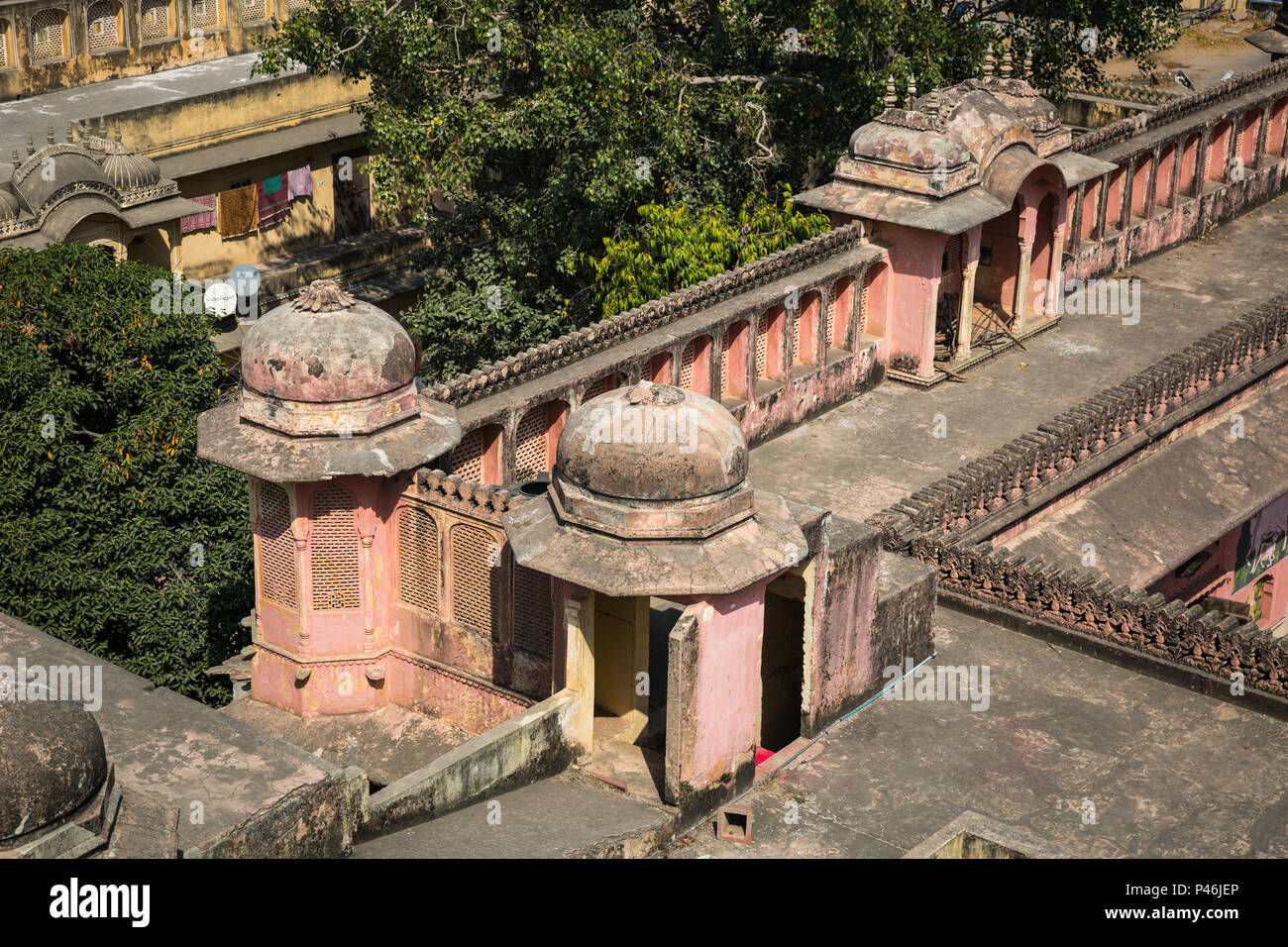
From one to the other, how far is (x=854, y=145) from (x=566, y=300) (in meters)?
6.62

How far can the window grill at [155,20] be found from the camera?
5231 centimetres

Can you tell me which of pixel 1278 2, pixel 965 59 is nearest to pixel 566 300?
pixel 965 59

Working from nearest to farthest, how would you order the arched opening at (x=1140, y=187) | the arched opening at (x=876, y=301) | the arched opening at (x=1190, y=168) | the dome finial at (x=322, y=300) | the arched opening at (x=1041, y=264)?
the dome finial at (x=322, y=300) → the arched opening at (x=876, y=301) → the arched opening at (x=1041, y=264) → the arched opening at (x=1140, y=187) → the arched opening at (x=1190, y=168)

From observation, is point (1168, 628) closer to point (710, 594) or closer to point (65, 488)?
point (710, 594)

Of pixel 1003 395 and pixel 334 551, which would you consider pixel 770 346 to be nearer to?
pixel 1003 395

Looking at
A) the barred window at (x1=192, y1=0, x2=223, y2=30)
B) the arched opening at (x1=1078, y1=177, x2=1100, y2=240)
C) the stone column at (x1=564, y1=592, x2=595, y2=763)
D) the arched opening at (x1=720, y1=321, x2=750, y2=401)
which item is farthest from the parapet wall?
the barred window at (x1=192, y1=0, x2=223, y2=30)

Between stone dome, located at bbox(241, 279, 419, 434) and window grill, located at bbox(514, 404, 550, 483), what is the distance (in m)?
3.45

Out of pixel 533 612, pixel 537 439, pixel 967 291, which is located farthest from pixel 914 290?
pixel 533 612

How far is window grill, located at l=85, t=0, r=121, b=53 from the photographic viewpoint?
5109 centimetres

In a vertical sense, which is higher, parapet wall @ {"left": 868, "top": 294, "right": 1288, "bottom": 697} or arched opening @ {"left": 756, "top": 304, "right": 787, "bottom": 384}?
arched opening @ {"left": 756, "top": 304, "right": 787, "bottom": 384}

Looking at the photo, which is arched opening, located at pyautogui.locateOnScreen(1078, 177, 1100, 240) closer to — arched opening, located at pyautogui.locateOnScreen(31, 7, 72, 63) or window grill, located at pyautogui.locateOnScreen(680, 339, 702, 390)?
window grill, located at pyautogui.locateOnScreen(680, 339, 702, 390)

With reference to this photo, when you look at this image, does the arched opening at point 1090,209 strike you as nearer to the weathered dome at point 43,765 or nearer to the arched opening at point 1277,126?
the arched opening at point 1277,126

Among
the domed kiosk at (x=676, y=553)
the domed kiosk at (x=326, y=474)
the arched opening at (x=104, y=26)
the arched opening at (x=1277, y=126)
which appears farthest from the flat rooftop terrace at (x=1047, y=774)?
the arched opening at (x=104, y=26)

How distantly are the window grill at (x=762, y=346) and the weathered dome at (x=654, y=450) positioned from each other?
9.71m
